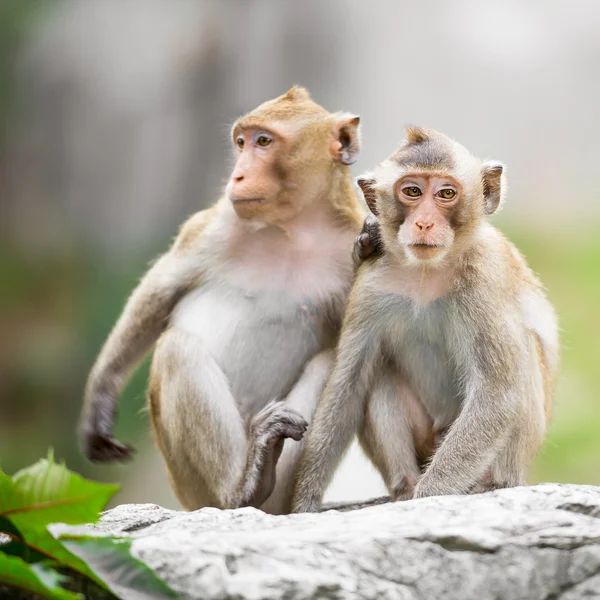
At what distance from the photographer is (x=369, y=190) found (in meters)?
4.31

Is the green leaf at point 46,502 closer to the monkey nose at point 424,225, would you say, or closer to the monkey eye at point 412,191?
the monkey nose at point 424,225

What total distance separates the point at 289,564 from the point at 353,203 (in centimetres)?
235

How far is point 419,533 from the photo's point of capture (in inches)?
120

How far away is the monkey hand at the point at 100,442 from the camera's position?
5051 mm

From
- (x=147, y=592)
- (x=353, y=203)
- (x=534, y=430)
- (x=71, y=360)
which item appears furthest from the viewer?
(x=71, y=360)

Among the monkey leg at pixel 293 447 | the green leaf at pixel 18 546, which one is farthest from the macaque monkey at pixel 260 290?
the green leaf at pixel 18 546

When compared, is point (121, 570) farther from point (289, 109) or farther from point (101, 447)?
point (289, 109)

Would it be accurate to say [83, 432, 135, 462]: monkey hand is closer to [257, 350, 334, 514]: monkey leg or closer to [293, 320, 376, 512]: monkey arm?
[257, 350, 334, 514]: monkey leg

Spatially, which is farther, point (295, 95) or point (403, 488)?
point (295, 95)

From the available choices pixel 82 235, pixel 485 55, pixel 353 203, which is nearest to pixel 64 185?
pixel 82 235

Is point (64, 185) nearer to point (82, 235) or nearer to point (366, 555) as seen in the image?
point (82, 235)

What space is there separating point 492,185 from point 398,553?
1.83 meters

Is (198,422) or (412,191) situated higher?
(412,191)

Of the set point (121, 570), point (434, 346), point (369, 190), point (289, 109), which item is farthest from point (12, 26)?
point (121, 570)
